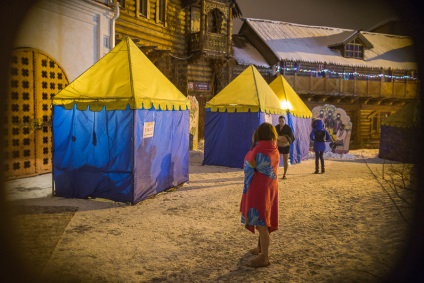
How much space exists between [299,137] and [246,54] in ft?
38.3

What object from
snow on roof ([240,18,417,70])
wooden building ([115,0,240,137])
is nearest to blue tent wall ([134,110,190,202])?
wooden building ([115,0,240,137])

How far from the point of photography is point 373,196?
738 centimetres

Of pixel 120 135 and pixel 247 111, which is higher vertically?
pixel 247 111

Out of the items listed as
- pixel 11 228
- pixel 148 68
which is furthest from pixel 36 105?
pixel 11 228

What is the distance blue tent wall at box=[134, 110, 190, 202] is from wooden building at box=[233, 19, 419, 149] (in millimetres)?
15153

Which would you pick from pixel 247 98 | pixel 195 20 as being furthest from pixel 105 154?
pixel 195 20

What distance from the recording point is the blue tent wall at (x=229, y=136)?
10.8 meters

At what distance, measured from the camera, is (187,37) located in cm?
1875

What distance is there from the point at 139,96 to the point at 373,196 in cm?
583

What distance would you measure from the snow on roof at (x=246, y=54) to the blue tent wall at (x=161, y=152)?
15.3 m

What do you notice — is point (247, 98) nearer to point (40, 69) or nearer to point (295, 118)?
point (295, 118)

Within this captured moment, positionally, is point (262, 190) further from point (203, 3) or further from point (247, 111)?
point (203, 3)

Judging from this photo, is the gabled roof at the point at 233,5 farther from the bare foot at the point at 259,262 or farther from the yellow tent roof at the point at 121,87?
the bare foot at the point at 259,262

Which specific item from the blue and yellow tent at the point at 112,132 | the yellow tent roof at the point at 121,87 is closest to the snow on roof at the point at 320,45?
the yellow tent roof at the point at 121,87
